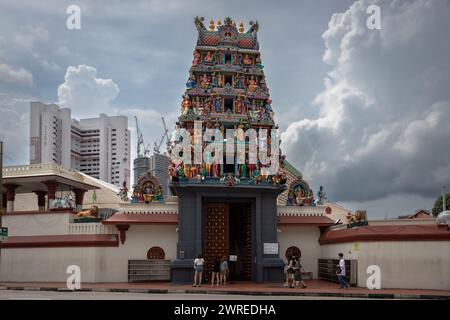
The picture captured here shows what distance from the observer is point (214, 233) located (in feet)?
97.0

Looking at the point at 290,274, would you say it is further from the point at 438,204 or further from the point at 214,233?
the point at 438,204

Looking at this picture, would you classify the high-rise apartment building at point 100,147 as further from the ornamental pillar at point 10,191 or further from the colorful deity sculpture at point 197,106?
the colorful deity sculpture at point 197,106

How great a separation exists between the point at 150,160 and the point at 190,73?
214 ft

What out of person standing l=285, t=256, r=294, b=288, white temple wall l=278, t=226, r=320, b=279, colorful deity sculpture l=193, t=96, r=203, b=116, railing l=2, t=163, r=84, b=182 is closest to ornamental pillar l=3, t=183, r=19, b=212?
railing l=2, t=163, r=84, b=182

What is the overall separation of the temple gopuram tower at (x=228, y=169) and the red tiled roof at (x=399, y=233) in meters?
4.71

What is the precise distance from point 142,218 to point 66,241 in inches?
161

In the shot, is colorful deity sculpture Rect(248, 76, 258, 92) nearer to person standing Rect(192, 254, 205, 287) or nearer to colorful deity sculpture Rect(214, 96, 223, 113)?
colorful deity sculpture Rect(214, 96, 223, 113)

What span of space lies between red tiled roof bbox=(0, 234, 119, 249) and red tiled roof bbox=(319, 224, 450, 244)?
11921 mm

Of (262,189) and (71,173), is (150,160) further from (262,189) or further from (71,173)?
(262,189)

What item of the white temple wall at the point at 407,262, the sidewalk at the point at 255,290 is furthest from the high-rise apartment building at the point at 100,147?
the white temple wall at the point at 407,262

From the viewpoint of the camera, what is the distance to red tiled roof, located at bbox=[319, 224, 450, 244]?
76.4 feet

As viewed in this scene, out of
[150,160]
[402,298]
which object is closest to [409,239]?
[402,298]

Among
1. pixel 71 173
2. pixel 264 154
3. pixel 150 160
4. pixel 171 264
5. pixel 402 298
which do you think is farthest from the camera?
pixel 150 160

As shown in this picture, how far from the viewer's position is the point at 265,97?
103 ft
